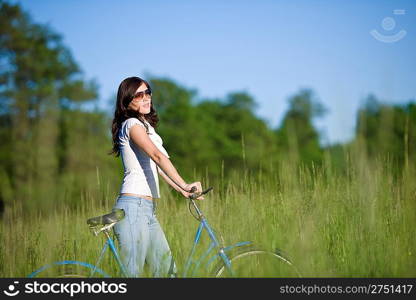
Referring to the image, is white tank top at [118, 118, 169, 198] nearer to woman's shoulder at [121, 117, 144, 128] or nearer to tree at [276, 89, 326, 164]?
woman's shoulder at [121, 117, 144, 128]

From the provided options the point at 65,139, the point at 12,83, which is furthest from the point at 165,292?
the point at 12,83

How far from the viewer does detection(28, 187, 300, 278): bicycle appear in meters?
2.73

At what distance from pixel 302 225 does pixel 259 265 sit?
70 centimetres

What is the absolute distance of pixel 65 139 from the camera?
2289 centimetres

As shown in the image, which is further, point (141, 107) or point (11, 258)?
point (11, 258)

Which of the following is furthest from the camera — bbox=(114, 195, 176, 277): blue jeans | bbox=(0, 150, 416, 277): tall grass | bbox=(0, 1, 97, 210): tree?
bbox=(0, 1, 97, 210): tree

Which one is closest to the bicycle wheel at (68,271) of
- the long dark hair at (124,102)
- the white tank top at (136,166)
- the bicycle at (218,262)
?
the bicycle at (218,262)

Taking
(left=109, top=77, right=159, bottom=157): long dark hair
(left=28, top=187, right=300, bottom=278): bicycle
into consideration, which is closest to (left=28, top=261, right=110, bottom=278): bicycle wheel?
(left=28, top=187, right=300, bottom=278): bicycle

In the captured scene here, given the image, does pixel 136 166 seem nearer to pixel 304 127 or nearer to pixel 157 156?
pixel 157 156

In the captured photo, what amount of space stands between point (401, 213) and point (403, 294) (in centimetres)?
113

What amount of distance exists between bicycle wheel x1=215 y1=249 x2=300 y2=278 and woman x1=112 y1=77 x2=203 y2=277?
41cm

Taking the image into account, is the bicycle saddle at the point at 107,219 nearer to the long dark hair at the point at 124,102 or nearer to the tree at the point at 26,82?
the long dark hair at the point at 124,102

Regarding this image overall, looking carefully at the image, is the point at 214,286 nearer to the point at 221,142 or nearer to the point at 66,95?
the point at 66,95

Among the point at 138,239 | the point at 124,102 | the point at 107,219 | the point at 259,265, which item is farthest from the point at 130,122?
the point at 259,265
